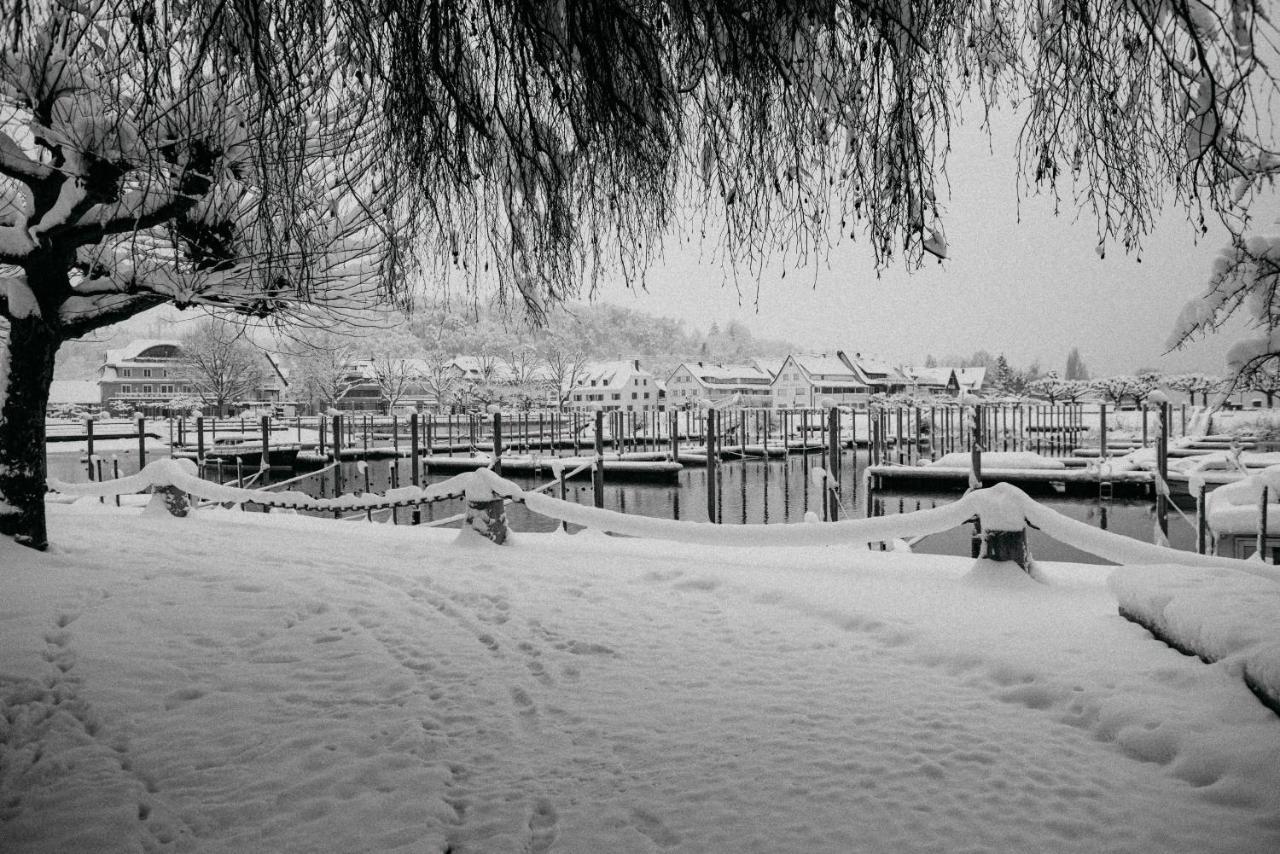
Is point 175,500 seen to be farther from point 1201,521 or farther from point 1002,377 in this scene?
point 1002,377

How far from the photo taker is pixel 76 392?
58406 millimetres

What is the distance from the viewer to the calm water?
13.1m

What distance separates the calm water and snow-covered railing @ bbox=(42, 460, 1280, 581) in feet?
21.4

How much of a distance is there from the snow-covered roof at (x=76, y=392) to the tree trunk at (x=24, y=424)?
202 feet

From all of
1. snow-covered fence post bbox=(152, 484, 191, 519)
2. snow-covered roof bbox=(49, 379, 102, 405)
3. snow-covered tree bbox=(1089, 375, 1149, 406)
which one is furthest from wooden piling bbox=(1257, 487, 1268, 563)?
snow-covered roof bbox=(49, 379, 102, 405)

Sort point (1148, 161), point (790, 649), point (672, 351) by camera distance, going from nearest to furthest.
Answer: point (1148, 161)
point (790, 649)
point (672, 351)

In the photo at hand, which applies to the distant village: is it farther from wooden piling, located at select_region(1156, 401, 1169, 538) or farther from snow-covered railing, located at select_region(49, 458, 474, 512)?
wooden piling, located at select_region(1156, 401, 1169, 538)

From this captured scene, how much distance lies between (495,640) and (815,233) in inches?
107

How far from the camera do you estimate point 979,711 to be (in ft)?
9.53

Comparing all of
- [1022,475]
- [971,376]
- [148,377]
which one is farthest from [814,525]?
[971,376]

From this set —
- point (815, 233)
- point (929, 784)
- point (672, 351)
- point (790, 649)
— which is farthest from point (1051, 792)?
point (672, 351)

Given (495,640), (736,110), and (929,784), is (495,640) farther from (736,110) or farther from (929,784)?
(736,110)

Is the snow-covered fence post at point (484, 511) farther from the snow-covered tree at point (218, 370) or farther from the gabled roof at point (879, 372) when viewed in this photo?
the gabled roof at point (879, 372)

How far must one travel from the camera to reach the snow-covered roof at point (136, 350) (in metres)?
53.8
